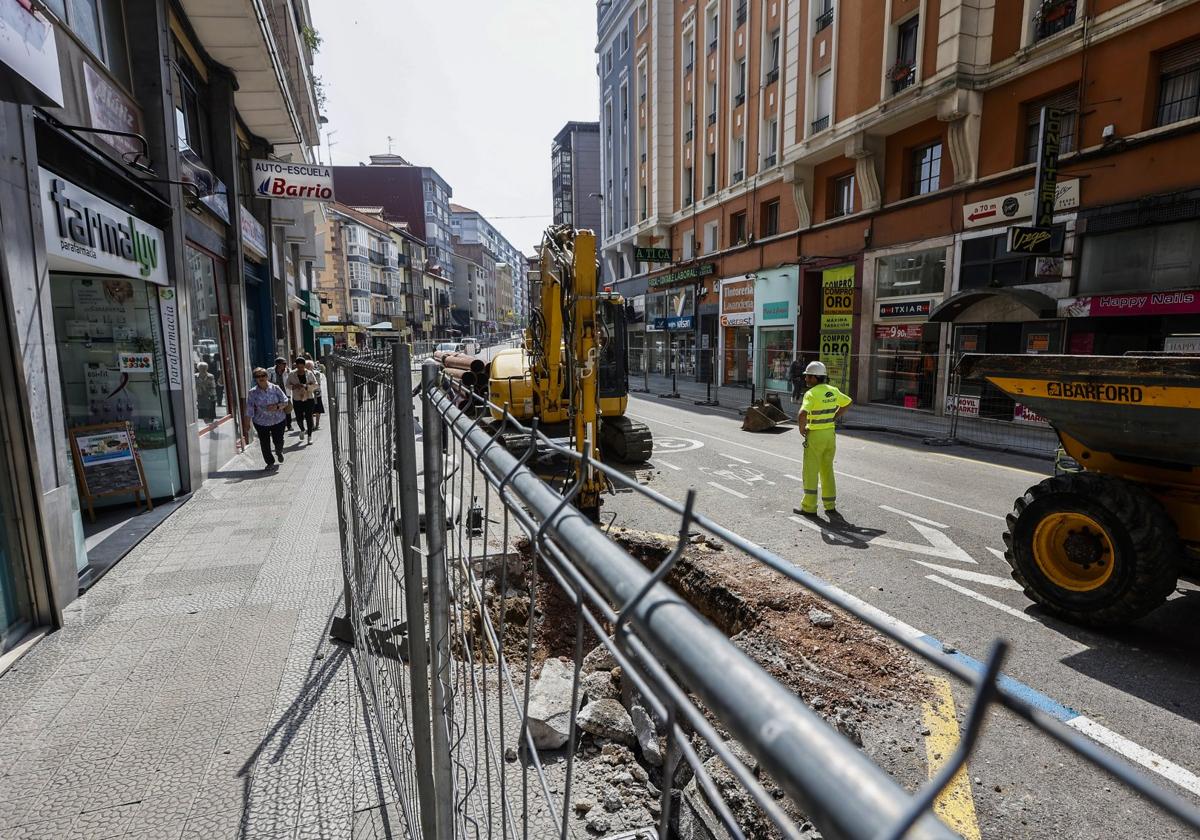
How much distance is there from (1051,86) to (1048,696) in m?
14.9

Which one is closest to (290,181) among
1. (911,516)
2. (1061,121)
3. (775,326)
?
(911,516)

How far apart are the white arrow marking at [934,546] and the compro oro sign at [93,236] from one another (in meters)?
8.35

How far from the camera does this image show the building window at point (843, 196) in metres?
20.5

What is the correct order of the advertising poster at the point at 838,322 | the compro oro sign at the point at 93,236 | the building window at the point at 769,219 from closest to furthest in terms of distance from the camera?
1. the compro oro sign at the point at 93,236
2. the advertising poster at the point at 838,322
3. the building window at the point at 769,219

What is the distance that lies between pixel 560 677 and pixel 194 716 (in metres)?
2.10

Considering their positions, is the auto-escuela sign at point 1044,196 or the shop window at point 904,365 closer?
the auto-escuela sign at point 1044,196

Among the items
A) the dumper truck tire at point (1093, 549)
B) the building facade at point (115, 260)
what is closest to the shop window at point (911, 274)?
the dumper truck tire at point (1093, 549)

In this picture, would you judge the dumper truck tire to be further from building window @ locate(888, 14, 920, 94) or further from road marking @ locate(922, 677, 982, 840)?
building window @ locate(888, 14, 920, 94)

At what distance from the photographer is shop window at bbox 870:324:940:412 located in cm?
1639

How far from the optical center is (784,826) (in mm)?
633

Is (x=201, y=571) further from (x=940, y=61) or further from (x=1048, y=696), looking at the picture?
(x=940, y=61)

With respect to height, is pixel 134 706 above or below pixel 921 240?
below

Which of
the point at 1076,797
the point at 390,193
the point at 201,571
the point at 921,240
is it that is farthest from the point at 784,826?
the point at 390,193

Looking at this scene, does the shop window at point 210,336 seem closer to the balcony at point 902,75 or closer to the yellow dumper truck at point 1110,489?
the yellow dumper truck at point 1110,489
